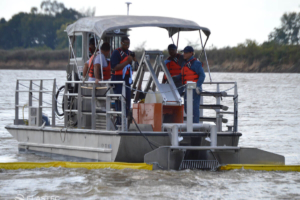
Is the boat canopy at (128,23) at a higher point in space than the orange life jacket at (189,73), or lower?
higher

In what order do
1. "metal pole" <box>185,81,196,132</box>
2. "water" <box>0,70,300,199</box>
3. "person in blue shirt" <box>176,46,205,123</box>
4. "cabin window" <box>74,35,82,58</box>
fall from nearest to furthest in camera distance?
"water" <box>0,70,300,199</box> < "metal pole" <box>185,81,196,132</box> < "person in blue shirt" <box>176,46,205,123</box> < "cabin window" <box>74,35,82,58</box>

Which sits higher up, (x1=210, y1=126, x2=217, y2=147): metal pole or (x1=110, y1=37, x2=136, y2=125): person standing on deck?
(x1=110, y1=37, x2=136, y2=125): person standing on deck

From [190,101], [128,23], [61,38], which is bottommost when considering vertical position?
[190,101]

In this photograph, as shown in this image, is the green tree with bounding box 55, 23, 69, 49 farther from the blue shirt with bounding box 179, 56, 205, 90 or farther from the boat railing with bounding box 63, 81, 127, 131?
the blue shirt with bounding box 179, 56, 205, 90

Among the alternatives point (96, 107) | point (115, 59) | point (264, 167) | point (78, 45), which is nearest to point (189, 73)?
point (115, 59)

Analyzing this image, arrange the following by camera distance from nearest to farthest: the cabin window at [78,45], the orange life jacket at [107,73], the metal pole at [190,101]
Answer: the metal pole at [190,101] → the orange life jacket at [107,73] → the cabin window at [78,45]

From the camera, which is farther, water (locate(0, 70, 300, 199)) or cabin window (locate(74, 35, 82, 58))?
cabin window (locate(74, 35, 82, 58))

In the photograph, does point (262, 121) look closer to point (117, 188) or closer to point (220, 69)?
point (117, 188)

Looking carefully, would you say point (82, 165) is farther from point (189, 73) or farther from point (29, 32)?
point (29, 32)

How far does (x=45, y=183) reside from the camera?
8.08 metres

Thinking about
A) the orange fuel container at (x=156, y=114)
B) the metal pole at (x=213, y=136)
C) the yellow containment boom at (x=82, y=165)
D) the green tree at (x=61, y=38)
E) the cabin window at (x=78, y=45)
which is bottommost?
the yellow containment boom at (x=82, y=165)

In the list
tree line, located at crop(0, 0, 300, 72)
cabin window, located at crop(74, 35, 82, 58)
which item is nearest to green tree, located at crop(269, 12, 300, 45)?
tree line, located at crop(0, 0, 300, 72)

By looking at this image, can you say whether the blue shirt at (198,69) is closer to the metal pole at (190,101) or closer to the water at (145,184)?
the metal pole at (190,101)

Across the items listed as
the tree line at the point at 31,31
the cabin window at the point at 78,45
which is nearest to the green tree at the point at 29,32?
the tree line at the point at 31,31
